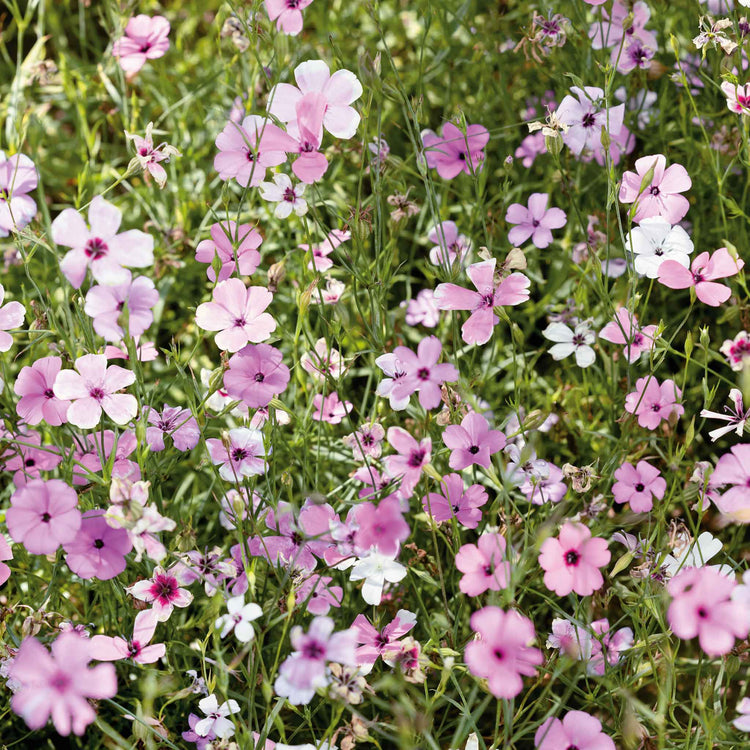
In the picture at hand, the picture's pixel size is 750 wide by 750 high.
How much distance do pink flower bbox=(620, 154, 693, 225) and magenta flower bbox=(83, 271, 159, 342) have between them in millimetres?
641

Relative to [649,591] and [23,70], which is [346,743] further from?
[23,70]

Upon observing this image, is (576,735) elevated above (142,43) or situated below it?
below

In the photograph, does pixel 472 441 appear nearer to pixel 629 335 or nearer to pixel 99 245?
pixel 629 335

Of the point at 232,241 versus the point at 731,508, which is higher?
the point at 232,241

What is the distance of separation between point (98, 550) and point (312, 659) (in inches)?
12.5

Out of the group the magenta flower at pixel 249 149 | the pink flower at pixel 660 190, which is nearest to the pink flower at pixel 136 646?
the magenta flower at pixel 249 149

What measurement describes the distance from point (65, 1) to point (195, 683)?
1484mm

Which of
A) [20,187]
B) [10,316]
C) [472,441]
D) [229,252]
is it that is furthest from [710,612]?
[20,187]

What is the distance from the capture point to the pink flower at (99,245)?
0.86 meters

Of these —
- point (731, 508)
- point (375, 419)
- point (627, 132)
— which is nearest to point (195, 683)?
point (375, 419)

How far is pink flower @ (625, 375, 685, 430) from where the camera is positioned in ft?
3.63

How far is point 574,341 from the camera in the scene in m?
1.28

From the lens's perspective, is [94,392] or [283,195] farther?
[283,195]

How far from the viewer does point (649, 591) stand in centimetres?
98
